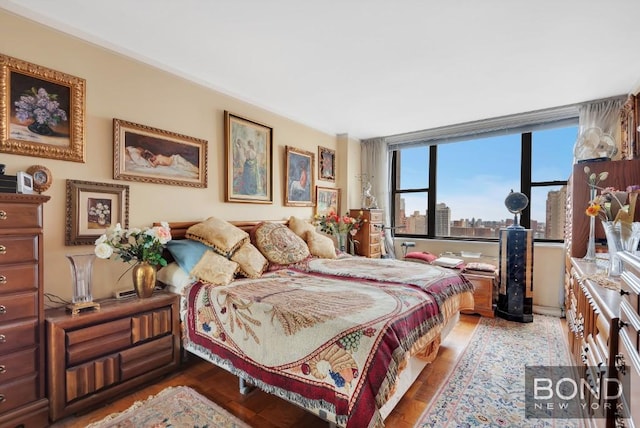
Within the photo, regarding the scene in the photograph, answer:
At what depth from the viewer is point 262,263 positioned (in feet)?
9.17

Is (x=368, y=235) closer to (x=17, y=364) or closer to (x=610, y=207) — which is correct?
(x=610, y=207)

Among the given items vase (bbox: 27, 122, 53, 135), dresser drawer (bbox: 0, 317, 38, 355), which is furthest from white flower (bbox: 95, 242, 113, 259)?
vase (bbox: 27, 122, 53, 135)

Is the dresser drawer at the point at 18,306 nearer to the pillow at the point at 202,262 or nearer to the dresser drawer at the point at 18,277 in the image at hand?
the dresser drawer at the point at 18,277

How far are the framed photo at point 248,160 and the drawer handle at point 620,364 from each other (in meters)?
3.16

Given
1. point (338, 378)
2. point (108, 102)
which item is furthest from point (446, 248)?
point (108, 102)

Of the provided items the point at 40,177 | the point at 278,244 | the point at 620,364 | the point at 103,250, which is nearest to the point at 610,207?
the point at 620,364

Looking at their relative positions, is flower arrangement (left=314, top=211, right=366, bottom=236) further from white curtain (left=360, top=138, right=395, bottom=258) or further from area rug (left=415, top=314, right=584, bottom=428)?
area rug (left=415, top=314, right=584, bottom=428)

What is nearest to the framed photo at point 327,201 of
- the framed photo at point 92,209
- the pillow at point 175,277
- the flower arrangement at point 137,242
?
the pillow at point 175,277

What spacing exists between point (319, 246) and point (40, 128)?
2.71 metres

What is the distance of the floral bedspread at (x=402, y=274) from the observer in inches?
91.2

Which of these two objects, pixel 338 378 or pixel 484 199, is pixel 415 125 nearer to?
pixel 484 199

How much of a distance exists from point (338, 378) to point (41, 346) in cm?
179

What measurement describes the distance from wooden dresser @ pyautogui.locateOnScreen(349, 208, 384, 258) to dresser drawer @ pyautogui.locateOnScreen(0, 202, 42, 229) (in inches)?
147

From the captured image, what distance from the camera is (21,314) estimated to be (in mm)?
1667
